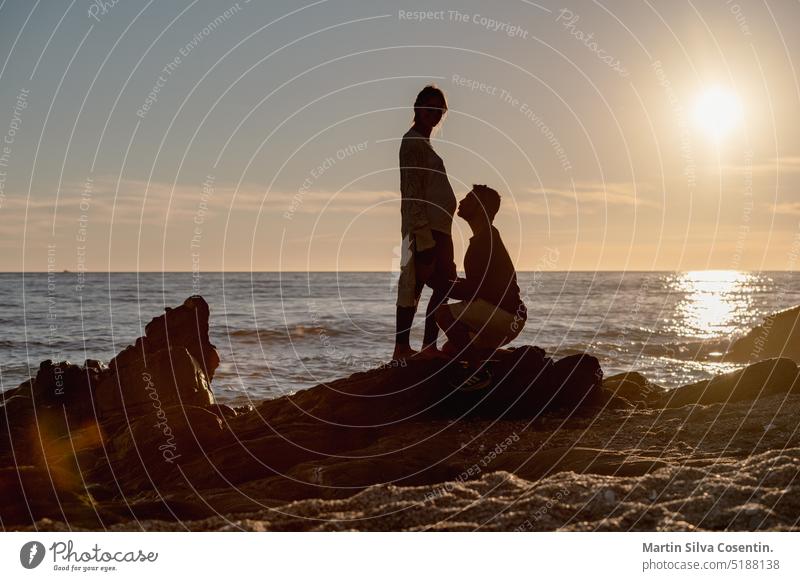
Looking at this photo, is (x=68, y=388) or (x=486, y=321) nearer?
(x=486, y=321)

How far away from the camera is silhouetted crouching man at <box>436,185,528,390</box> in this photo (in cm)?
1096

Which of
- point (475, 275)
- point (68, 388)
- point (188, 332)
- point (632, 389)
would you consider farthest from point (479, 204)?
point (68, 388)

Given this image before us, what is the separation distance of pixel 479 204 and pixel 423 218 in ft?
2.61

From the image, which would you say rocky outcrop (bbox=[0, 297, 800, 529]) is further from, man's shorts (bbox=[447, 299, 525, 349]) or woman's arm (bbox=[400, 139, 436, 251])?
woman's arm (bbox=[400, 139, 436, 251])

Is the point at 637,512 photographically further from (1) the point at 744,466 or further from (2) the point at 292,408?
(2) the point at 292,408

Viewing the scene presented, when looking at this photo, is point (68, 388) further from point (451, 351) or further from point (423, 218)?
point (423, 218)

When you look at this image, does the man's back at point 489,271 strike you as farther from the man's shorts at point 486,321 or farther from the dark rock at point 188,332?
the dark rock at point 188,332

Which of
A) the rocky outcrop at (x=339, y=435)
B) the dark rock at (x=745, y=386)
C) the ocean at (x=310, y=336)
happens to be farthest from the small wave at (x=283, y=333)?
the dark rock at (x=745, y=386)

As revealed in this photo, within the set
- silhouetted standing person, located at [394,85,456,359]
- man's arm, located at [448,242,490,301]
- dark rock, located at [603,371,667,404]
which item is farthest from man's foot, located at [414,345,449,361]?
dark rock, located at [603,371,667,404]

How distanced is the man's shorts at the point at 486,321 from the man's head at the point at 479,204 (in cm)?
108

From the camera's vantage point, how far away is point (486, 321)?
11.1 meters
